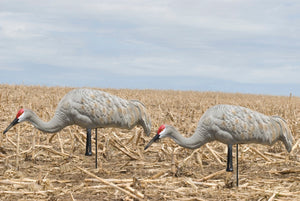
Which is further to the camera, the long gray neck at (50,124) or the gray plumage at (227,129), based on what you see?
the long gray neck at (50,124)

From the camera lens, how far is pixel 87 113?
780 cm

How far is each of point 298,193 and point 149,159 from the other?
366 centimetres

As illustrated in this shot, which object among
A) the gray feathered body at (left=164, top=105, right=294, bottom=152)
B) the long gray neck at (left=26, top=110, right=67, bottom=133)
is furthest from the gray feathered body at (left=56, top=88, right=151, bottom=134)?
the gray feathered body at (left=164, top=105, right=294, bottom=152)

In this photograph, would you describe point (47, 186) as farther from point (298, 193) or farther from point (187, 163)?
point (298, 193)

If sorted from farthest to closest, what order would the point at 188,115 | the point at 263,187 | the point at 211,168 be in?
the point at 188,115 < the point at 211,168 < the point at 263,187

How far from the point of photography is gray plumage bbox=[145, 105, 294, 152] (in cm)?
672

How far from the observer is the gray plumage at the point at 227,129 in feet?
22.1

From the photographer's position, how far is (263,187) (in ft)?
22.9

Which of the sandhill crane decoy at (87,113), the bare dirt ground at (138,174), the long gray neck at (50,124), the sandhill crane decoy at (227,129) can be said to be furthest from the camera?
the long gray neck at (50,124)

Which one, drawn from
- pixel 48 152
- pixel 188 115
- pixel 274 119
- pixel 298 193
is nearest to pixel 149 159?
pixel 48 152

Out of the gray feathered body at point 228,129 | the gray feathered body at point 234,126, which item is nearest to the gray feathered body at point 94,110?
the gray feathered body at point 228,129

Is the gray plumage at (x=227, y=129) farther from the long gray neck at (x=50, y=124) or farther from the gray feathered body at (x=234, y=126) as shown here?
the long gray neck at (x=50, y=124)

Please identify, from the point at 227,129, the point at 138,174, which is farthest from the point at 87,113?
the point at 227,129

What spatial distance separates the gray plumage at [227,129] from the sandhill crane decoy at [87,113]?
1.43 meters
